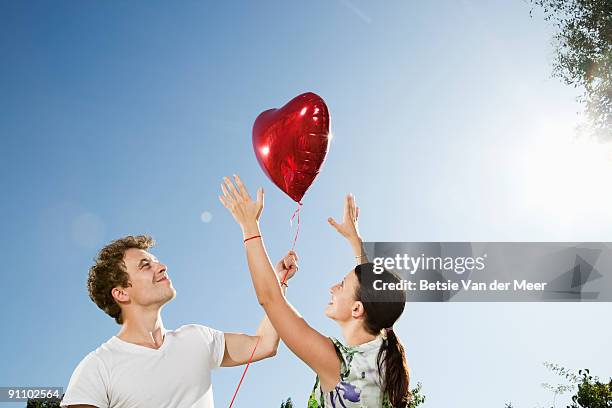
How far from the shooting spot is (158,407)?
3.82 meters

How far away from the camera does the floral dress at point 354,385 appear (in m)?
3.38

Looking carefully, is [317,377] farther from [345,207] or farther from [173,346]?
[345,207]

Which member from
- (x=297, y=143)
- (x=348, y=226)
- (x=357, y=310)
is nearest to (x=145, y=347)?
(x=357, y=310)

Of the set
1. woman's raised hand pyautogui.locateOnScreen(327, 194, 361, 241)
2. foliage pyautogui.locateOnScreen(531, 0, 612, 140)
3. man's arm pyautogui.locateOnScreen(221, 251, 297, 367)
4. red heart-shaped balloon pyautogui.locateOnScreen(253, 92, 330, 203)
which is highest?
foliage pyautogui.locateOnScreen(531, 0, 612, 140)

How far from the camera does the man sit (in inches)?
148

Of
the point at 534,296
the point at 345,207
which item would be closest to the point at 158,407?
the point at 345,207

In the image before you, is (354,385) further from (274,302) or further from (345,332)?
(274,302)

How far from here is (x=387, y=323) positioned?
3.65 meters

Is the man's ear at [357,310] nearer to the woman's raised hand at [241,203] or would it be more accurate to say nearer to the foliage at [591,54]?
the woman's raised hand at [241,203]

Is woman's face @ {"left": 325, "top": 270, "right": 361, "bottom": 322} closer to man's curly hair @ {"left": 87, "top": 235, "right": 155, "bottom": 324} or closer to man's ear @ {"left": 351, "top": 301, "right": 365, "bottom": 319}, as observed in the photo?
man's ear @ {"left": 351, "top": 301, "right": 365, "bottom": 319}

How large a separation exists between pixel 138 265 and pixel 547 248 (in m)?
6.57

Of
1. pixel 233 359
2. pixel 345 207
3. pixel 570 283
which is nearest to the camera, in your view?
pixel 233 359

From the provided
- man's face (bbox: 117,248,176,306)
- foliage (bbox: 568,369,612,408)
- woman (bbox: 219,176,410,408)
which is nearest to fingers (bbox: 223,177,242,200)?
woman (bbox: 219,176,410,408)

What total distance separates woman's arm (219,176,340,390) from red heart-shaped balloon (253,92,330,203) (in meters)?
1.38
